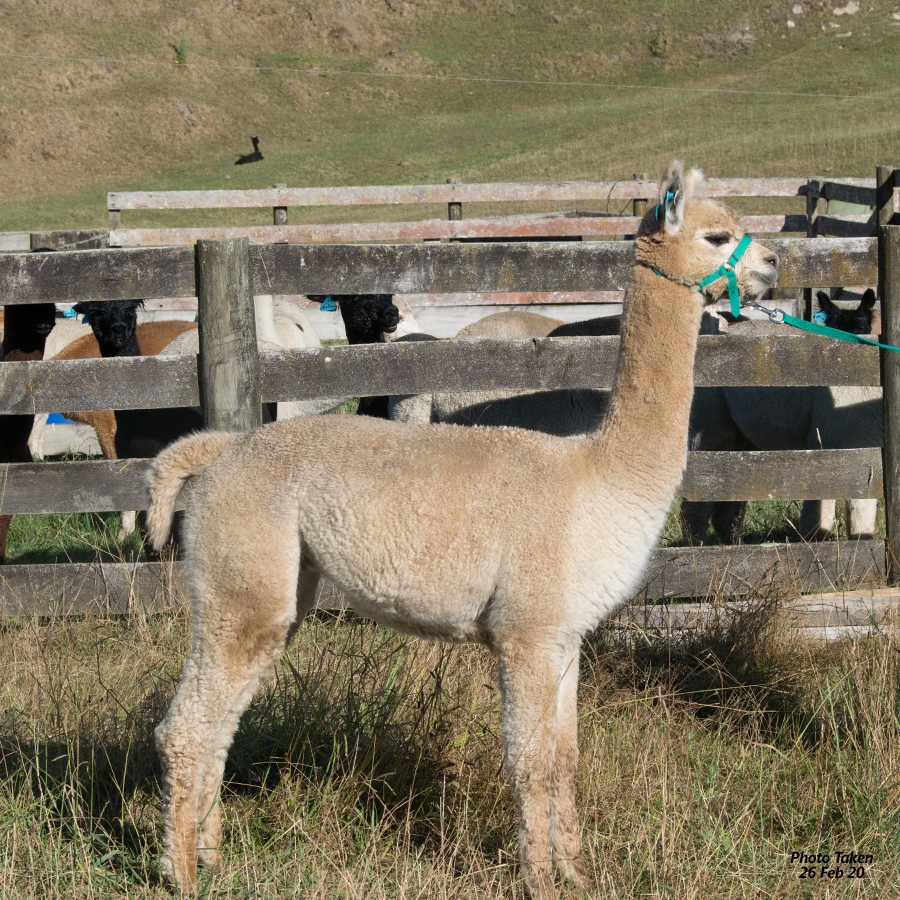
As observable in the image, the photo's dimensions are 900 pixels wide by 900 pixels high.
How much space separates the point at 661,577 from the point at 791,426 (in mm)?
2323

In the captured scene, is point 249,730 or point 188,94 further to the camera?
point 188,94

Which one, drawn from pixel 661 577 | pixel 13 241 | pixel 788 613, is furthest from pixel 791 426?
pixel 13 241

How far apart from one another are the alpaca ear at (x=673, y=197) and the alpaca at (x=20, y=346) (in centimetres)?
372

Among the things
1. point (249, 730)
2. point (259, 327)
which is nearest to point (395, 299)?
point (259, 327)

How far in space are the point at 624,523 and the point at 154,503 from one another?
150cm

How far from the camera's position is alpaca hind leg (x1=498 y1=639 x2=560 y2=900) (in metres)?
2.84

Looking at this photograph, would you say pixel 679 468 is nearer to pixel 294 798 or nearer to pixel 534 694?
pixel 534 694

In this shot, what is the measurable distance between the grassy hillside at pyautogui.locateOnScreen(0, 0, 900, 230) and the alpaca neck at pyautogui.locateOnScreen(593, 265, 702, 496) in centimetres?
3192

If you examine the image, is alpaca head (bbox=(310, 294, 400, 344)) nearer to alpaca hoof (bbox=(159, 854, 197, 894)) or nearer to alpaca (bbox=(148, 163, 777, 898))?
alpaca (bbox=(148, 163, 777, 898))

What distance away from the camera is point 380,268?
4.73 meters

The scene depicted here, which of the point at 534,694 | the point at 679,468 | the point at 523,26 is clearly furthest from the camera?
the point at 523,26

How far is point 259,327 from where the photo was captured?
7699 millimetres

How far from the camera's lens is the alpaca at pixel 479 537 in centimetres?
288

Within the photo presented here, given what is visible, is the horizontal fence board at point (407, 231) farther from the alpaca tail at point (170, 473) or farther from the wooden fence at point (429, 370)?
the alpaca tail at point (170, 473)
